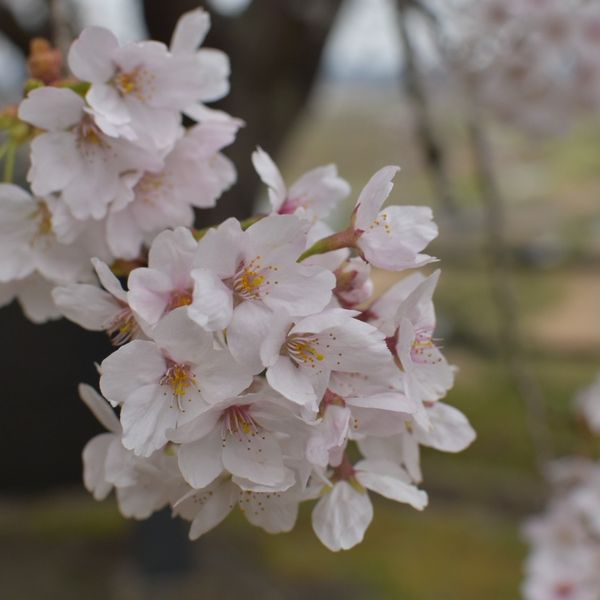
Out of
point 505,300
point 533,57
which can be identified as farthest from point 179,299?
point 533,57

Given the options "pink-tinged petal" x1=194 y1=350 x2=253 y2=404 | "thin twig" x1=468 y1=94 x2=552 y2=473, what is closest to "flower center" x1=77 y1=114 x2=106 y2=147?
"pink-tinged petal" x1=194 y1=350 x2=253 y2=404

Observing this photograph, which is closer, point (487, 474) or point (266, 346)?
point (266, 346)

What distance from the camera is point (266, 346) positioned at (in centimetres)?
43

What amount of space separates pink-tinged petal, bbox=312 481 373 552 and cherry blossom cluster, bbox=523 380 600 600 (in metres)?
0.69

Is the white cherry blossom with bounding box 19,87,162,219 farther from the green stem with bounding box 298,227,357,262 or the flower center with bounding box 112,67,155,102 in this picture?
the green stem with bounding box 298,227,357,262

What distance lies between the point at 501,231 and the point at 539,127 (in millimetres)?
778

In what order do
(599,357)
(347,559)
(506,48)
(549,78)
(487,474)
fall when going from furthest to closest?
1. (599,357)
2. (487,474)
3. (347,559)
4. (549,78)
5. (506,48)

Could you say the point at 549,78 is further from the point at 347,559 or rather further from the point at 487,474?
the point at 487,474

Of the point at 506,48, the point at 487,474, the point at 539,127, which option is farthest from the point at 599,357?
the point at 506,48

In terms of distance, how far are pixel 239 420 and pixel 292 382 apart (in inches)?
2.2

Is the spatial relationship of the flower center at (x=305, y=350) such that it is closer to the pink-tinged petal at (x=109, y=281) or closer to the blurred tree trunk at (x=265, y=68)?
the pink-tinged petal at (x=109, y=281)

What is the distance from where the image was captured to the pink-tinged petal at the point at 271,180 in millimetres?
548

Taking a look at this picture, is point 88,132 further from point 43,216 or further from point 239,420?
point 239,420

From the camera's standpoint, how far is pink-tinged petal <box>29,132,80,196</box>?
1.85 feet
